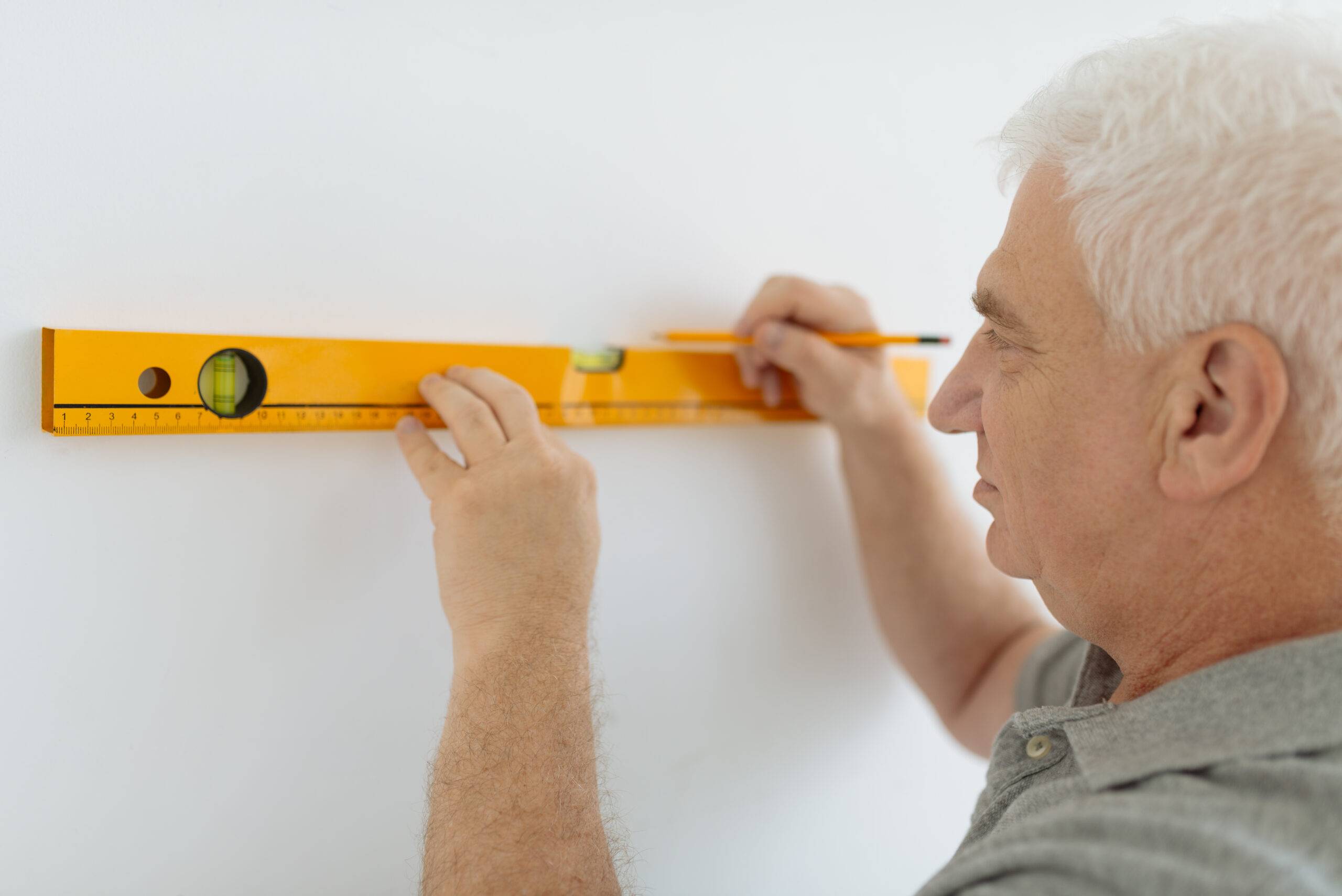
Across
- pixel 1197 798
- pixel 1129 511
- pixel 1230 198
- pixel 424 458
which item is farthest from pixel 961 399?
pixel 424 458

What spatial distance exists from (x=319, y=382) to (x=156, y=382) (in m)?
0.14

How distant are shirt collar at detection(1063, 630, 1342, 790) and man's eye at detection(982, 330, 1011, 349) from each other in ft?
1.05

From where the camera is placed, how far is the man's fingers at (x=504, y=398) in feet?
3.28

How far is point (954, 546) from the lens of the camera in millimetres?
1355

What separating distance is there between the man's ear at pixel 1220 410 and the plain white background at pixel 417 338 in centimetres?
59

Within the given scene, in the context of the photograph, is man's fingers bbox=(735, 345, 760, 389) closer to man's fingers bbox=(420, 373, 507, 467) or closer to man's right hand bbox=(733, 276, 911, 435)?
man's right hand bbox=(733, 276, 911, 435)

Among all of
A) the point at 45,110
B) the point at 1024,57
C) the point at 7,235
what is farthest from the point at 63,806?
the point at 1024,57

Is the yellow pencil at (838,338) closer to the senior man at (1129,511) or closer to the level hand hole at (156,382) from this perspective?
the senior man at (1129,511)

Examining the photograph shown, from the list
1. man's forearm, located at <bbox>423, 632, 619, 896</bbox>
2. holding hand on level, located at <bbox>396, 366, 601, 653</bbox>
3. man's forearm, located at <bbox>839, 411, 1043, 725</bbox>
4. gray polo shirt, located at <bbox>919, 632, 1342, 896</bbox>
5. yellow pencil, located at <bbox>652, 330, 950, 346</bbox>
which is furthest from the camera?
man's forearm, located at <bbox>839, 411, 1043, 725</bbox>

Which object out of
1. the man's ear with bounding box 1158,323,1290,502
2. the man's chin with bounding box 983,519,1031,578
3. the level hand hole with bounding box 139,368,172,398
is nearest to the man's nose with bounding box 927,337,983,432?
the man's chin with bounding box 983,519,1031,578

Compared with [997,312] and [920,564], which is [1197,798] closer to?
[997,312]

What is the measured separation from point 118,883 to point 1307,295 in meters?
1.13

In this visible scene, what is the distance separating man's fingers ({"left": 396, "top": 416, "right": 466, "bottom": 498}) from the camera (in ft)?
3.21

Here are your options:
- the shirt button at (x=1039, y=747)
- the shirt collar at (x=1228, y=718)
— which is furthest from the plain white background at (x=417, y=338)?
the shirt collar at (x=1228, y=718)
